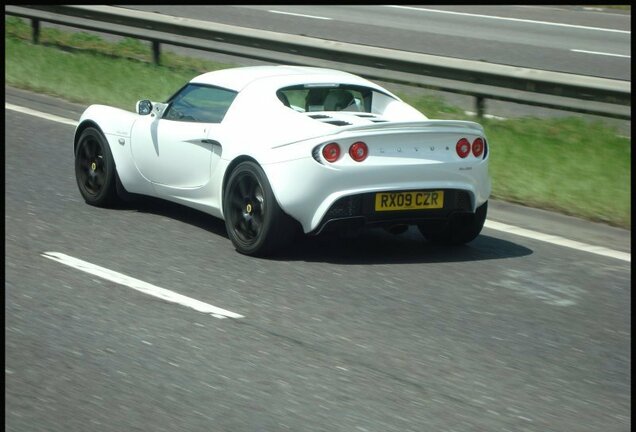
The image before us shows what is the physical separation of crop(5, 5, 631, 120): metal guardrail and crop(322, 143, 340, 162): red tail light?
13.0ft

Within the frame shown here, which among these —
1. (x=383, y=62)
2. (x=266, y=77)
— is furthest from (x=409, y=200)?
(x=383, y=62)

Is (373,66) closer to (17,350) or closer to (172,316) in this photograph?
(172,316)

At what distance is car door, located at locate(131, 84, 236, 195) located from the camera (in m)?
8.61

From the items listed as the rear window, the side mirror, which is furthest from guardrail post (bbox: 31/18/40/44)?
the rear window

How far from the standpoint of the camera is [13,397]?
5246 millimetres

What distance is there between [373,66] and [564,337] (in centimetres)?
714

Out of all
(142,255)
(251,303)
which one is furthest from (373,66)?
(251,303)

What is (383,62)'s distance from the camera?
13094mm

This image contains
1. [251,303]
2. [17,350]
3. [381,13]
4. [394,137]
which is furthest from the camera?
[381,13]

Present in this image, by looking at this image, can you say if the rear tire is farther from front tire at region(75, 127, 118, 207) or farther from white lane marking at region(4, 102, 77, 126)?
white lane marking at region(4, 102, 77, 126)

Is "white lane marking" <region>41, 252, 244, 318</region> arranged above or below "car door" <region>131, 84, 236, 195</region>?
below

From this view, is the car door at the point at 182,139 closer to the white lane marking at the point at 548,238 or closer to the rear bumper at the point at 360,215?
the rear bumper at the point at 360,215

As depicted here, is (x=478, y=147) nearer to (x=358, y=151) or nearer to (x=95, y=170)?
(x=358, y=151)

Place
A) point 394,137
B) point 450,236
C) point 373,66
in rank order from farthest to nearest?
point 373,66 → point 450,236 → point 394,137
